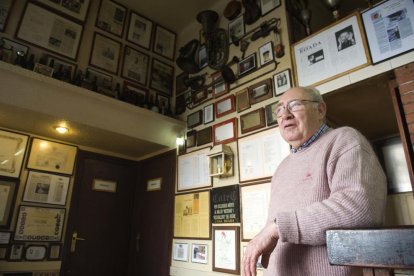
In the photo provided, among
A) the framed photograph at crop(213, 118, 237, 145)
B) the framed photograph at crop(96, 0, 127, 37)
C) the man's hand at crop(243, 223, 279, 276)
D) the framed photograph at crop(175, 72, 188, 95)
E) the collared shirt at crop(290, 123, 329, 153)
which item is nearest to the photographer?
the man's hand at crop(243, 223, 279, 276)

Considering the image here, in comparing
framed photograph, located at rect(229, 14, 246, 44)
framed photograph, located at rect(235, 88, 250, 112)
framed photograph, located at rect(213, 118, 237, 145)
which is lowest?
framed photograph, located at rect(213, 118, 237, 145)

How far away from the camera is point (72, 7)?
125 inches

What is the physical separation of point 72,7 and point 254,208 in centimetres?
288

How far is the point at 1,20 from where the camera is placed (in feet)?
8.73

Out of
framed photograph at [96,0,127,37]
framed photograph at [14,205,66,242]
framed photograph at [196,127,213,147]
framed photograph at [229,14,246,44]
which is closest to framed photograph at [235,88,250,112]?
framed photograph at [196,127,213,147]

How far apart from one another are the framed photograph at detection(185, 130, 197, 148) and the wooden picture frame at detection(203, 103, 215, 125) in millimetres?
203

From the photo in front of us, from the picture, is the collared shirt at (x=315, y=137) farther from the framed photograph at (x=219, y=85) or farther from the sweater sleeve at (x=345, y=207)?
the framed photograph at (x=219, y=85)

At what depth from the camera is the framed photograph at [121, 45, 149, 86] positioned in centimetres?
346

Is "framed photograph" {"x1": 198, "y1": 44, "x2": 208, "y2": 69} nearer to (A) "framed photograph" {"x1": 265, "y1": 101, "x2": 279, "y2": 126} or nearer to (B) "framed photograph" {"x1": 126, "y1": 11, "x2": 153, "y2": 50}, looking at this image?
(B) "framed photograph" {"x1": 126, "y1": 11, "x2": 153, "y2": 50}

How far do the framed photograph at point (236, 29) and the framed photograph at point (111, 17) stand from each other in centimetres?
138

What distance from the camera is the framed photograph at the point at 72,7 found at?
305 cm

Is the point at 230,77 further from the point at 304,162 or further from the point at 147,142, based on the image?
the point at 304,162

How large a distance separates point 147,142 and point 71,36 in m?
1.38

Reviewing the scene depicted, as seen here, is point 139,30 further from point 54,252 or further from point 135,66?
point 54,252
